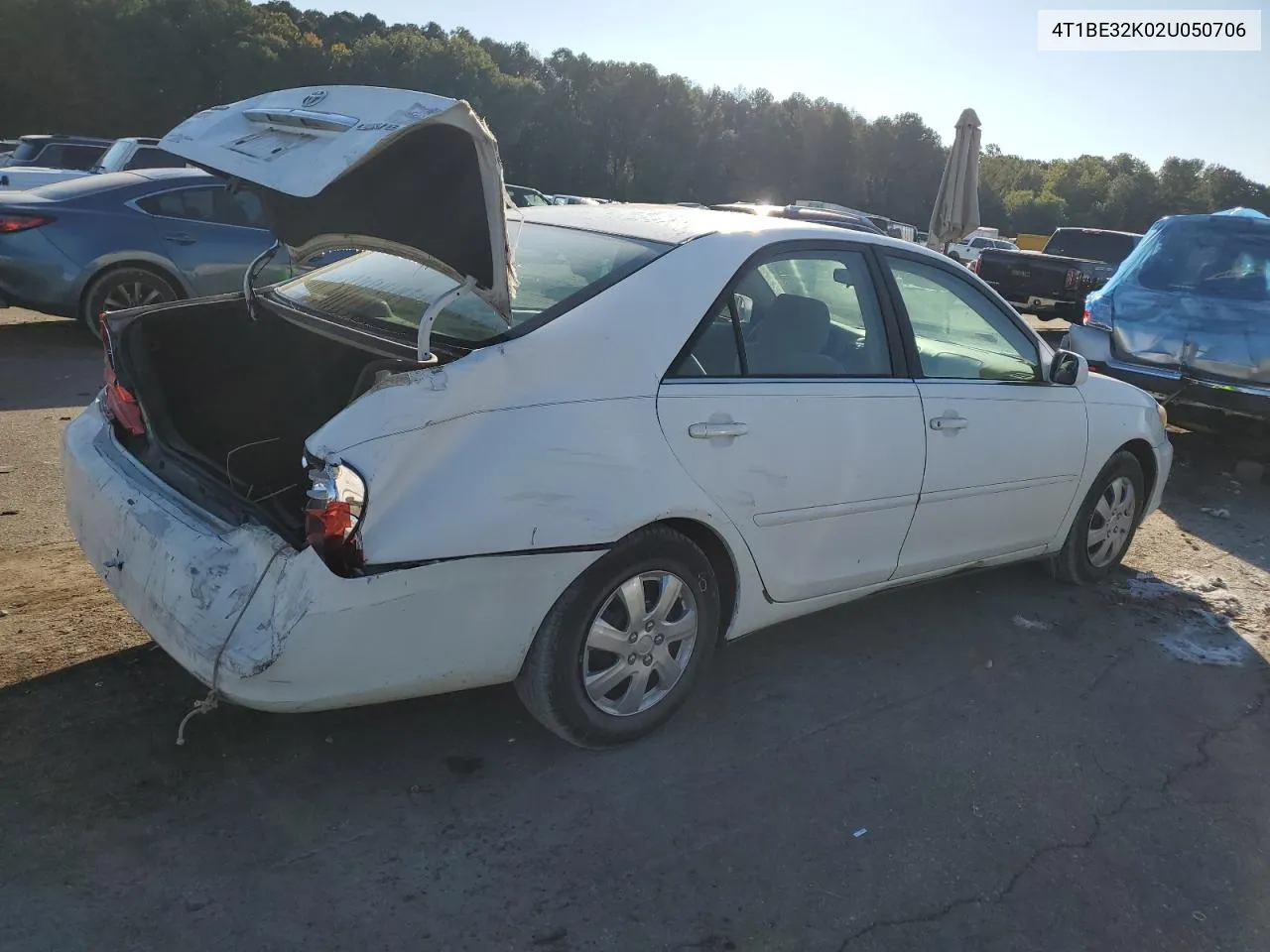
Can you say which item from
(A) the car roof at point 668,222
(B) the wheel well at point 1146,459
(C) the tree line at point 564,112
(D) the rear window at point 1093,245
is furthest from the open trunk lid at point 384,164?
(C) the tree line at point 564,112

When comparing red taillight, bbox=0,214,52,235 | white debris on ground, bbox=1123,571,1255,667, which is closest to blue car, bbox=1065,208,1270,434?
white debris on ground, bbox=1123,571,1255,667

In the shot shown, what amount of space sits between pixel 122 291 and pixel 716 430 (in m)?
7.31

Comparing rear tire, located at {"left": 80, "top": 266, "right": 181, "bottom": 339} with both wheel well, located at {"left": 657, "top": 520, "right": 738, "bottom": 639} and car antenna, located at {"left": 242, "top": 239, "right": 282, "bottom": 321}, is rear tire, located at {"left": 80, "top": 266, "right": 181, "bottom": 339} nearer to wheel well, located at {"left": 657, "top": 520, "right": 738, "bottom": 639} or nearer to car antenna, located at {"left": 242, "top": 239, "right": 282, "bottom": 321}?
car antenna, located at {"left": 242, "top": 239, "right": 282, "bottom": 321}

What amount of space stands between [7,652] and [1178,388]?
7474 mm

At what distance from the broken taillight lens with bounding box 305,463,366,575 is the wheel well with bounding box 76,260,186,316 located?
7.14 meters

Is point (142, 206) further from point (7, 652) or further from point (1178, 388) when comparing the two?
point (1178, 388)

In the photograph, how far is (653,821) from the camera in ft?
9.30

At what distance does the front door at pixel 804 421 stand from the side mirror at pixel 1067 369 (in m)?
1.00

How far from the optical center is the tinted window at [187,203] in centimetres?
861

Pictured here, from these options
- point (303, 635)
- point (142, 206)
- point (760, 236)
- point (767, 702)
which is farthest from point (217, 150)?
point (142, 206)

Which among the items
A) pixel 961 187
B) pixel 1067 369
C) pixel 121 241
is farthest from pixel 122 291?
pixel 961 187

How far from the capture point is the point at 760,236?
3402 millimetres

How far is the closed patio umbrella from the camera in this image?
1202 cm

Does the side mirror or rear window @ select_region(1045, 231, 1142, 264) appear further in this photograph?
rear window @ select_region(1045, 231, 1142, 264)
